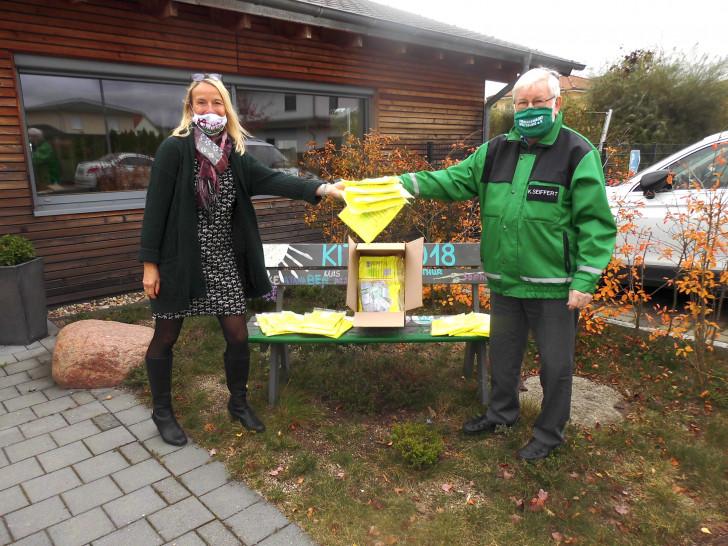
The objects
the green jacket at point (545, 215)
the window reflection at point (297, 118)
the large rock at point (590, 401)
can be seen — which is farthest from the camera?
the window reflection at point (297, 118)

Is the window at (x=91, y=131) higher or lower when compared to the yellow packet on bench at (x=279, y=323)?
higher

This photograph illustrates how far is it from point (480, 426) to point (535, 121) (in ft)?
6.16

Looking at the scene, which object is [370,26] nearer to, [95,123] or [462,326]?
[95,123]

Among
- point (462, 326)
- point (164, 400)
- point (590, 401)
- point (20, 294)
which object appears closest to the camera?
point (164, 400)

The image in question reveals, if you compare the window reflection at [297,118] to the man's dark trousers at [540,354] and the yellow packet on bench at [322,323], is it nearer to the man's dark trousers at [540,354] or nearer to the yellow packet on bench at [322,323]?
the yellow packet on bench at [322,323]

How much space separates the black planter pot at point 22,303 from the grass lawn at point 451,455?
1617mm

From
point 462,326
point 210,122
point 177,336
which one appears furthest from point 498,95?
point 177,336

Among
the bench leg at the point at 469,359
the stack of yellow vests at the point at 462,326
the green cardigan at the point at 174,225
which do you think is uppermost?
the green cardigan at the point at 174,225

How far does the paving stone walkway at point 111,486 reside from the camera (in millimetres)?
2443

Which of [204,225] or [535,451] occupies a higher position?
[204,225]

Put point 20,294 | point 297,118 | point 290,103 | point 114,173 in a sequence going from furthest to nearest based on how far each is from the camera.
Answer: point 297,118, point 290,103, point 114,173, point 20,294

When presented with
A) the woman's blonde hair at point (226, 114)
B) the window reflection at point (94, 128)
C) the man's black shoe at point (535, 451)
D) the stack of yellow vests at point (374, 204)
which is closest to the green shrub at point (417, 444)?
the man's black shoe at point (535, 451)

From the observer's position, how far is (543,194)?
2645 mm

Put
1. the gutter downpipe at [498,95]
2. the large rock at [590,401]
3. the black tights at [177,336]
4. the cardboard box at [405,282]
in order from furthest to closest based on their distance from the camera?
the gutter downpipe at [498,95]
the large rock at [590,401]
the cardboard box at [405,282]
the black tights at [177,336]
